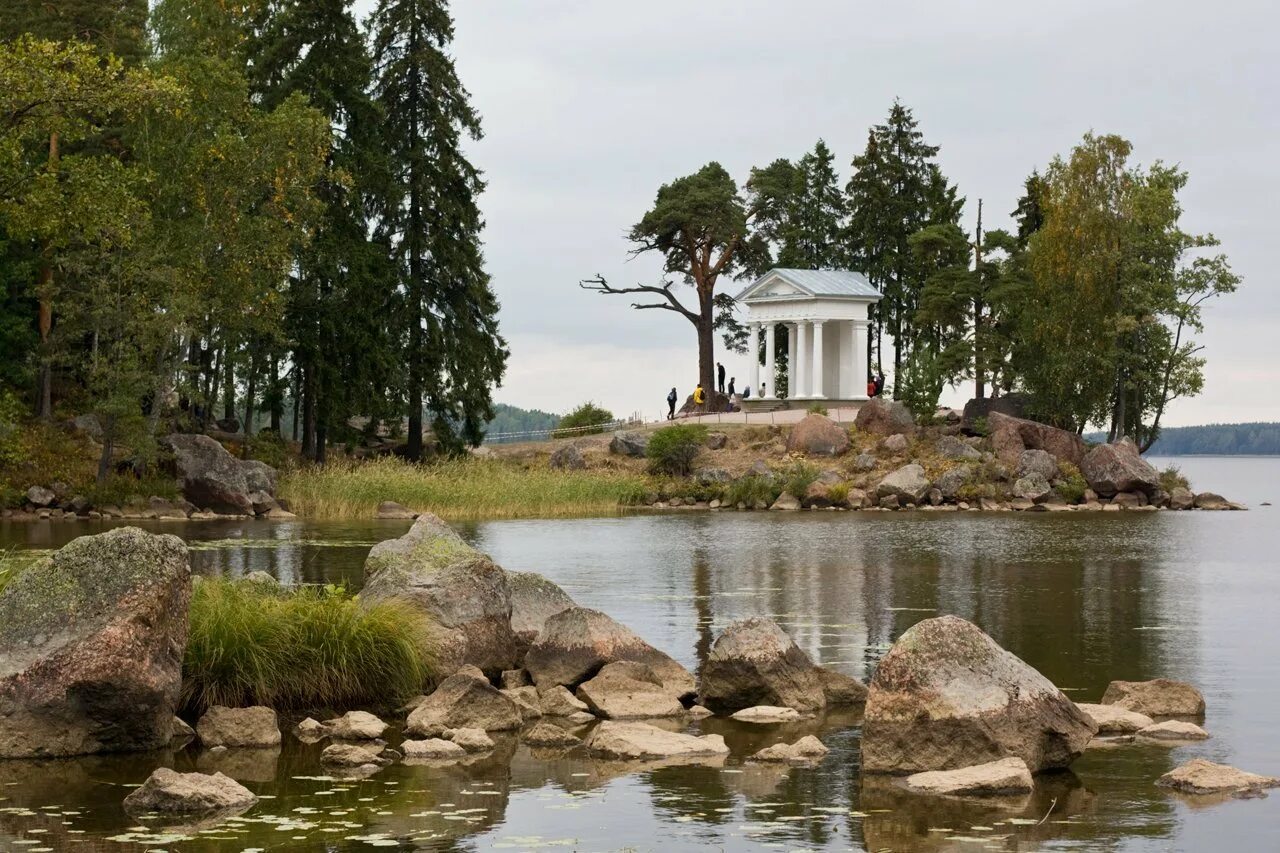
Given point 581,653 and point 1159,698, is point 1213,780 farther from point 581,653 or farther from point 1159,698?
point 581,653

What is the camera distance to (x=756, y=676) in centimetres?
1598

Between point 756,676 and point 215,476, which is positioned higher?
point 215,476

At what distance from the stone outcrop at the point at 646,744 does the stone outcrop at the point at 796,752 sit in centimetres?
40

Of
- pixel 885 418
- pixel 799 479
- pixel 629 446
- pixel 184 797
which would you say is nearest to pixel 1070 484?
pixel 885 418

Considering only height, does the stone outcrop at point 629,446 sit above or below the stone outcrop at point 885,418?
below

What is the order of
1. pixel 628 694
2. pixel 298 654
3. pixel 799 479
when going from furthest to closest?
pixel 799 479, pixel 628 694, pixel 298 654

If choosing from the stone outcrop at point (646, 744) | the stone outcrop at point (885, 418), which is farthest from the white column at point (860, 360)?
the stone outcrop at point (646, 744)

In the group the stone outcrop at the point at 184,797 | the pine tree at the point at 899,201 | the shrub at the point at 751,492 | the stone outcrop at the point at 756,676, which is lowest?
the stone outcrop at the point at 184,797

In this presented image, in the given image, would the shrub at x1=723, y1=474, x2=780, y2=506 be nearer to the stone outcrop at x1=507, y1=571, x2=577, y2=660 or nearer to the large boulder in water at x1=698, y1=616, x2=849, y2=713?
the stone outcrop at x1=507, y1=571, x2=577, y2=660

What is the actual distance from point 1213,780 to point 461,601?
7787 mm

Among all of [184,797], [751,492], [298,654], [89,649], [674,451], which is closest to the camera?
[184,797]

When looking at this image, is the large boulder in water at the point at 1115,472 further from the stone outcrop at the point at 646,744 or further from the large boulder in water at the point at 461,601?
the stone outcrop at the point at 646,744

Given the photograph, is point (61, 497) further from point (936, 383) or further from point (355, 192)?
point (936, 383)

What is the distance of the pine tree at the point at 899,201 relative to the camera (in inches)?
3167
